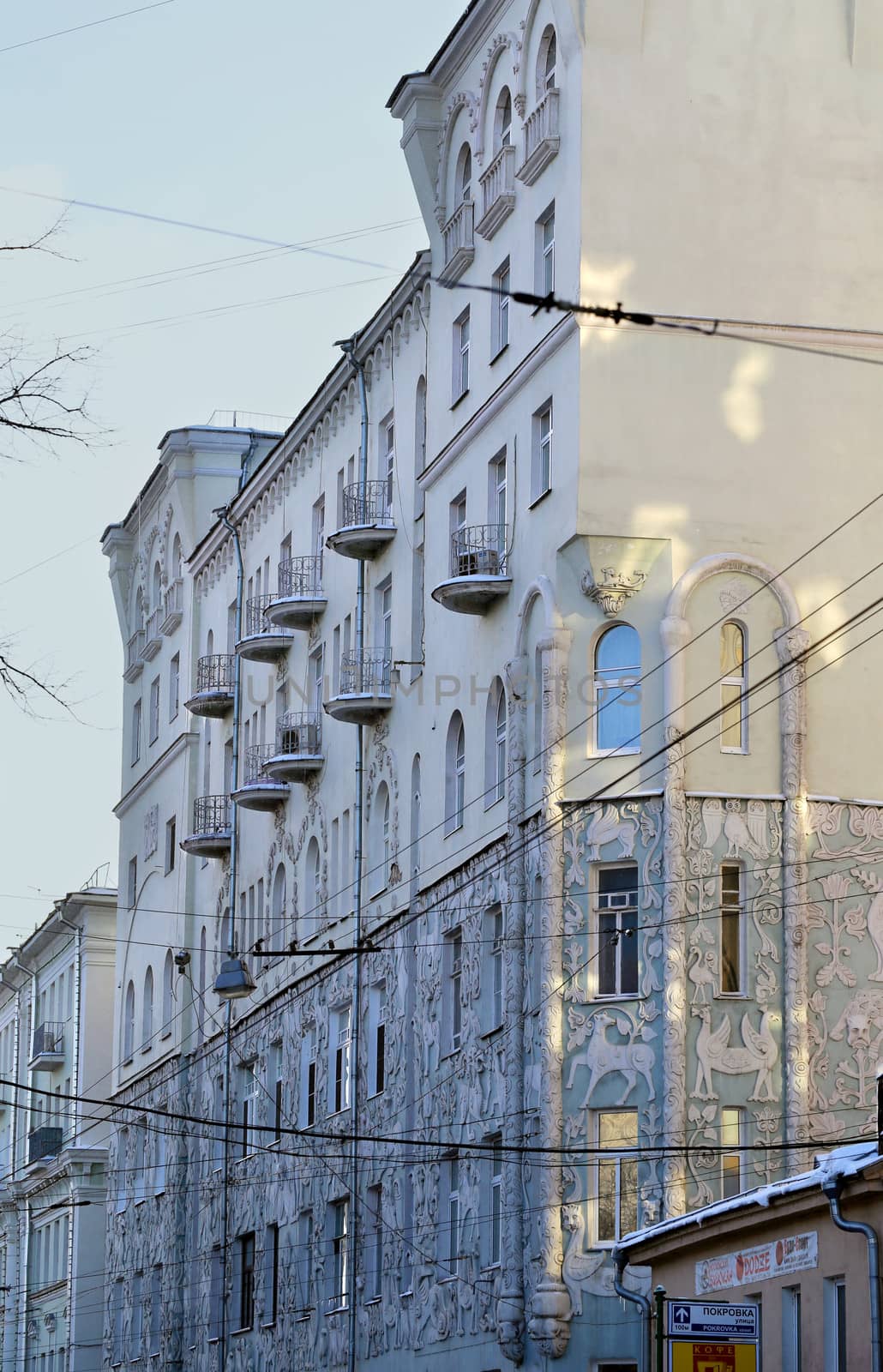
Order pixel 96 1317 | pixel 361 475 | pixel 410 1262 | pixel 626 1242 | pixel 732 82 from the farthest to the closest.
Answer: pixel 96 1317
pixel 361 475
pixel 410 1262
pixel 732 82
pixel 626 1242

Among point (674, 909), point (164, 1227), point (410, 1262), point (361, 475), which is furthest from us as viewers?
point (164, 1227)

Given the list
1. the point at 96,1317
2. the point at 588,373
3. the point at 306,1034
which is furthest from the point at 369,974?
the point at 96,1317

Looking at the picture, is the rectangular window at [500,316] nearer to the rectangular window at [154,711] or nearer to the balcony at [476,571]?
the balcony at [476,571]

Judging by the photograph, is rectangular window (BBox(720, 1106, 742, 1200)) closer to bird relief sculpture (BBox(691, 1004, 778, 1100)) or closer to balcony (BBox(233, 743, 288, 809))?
bird relief sculpture (BBox(691, 1004, 778, 1100))

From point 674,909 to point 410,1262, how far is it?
30.6ft

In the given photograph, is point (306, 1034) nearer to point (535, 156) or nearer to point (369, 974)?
point (369, 974)

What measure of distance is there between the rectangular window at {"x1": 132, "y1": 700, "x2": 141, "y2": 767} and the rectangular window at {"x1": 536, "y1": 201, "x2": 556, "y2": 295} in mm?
32554

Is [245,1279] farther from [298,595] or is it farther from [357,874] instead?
[298,595]

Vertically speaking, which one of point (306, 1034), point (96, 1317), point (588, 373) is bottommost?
point (96, 1317)

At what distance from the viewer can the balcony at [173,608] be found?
6756 cm

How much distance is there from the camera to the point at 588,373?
4069cm

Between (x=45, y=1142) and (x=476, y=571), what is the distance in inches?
1669

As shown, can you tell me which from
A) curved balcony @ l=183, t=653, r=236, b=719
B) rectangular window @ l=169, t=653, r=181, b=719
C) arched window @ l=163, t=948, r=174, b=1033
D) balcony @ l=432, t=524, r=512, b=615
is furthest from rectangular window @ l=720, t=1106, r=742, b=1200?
rectangular window @ l=169, t=653, r=181, b=719

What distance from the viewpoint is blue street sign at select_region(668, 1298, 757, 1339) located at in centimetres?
2500
